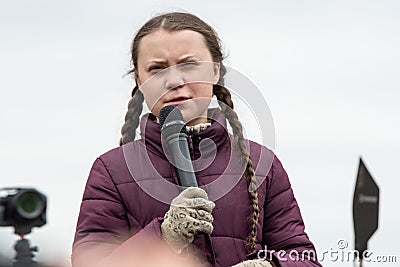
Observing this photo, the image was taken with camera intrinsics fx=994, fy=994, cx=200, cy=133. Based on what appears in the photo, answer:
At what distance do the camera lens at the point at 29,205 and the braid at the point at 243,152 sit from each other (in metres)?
1.01

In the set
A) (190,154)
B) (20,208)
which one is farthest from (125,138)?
(20,208)

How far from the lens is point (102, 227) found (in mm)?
3037

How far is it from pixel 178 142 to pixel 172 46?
368 millimetres

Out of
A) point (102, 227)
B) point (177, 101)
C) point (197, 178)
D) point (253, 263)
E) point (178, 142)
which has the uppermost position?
point (177, 101)

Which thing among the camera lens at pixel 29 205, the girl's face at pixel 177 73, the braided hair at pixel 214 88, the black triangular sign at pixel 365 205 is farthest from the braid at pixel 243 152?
the black triangular sign at pixel 365 205

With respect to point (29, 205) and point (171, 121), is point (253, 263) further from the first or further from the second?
point (29, 205)

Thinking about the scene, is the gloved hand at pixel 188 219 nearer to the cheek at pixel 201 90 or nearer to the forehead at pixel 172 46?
the cheek at pixel 201 90

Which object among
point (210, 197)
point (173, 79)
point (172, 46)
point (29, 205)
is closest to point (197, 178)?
point (210, 197)

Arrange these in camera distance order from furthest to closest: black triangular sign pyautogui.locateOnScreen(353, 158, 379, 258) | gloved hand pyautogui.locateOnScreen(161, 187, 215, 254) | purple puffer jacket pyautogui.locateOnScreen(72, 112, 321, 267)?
1. black triangular sign pyautogui.locateOnScreen(353, 158, 379, 258)
2. purple puffer jacket pyautogui.locateOnScreen(72, 112, 321, 267)
3. gloved hand pyautogui.locateOnScreen(161, 187, 215, 254)

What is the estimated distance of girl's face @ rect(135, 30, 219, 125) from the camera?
3.11 m

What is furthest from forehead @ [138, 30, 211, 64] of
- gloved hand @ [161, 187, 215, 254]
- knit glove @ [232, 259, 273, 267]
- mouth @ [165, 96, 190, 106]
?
knit glove @ [232, 259, 273, 267]

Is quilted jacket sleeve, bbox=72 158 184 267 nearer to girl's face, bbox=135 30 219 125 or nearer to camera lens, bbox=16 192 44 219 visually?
girl's face, bbox=135 30 219 125

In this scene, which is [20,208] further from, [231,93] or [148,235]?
[231,93]

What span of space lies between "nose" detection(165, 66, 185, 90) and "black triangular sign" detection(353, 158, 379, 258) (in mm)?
2114
